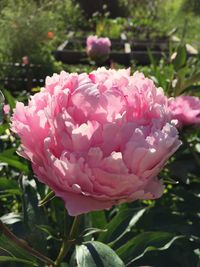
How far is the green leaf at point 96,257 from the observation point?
647 mm

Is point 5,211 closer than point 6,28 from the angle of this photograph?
Yes

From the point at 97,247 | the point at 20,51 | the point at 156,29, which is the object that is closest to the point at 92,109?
the point at 97,247

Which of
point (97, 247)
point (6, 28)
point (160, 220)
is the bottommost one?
point (6, 28)

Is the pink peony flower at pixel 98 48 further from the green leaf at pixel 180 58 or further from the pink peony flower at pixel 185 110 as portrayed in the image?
the pink peony flower at pixel 185 110

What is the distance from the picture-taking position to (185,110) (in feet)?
3.67

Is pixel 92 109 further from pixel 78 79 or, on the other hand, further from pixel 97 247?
pixel 97 247

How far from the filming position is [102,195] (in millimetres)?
557

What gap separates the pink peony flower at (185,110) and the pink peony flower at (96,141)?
1.70 ft

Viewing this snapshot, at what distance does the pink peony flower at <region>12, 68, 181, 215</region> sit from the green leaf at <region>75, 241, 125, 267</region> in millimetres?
119

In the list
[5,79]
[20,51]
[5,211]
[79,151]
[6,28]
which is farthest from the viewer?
[20,51]

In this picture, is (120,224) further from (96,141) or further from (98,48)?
(98,48)

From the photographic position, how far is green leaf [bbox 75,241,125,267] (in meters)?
0.65

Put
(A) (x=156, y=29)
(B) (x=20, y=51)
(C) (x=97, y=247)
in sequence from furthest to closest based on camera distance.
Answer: (A) (x=156, y=29) → (B) (x=20, y=51) → (C) (x=97, y=247)

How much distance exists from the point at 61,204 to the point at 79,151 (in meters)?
0.47
